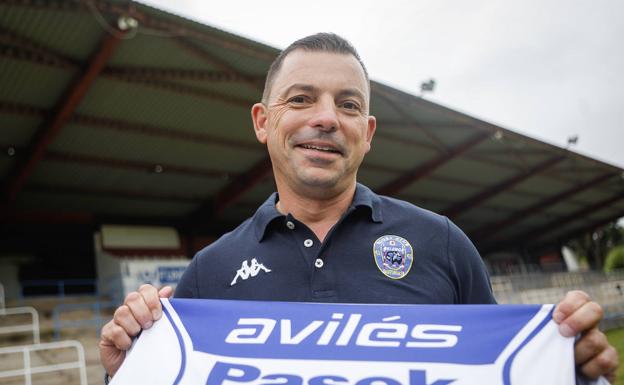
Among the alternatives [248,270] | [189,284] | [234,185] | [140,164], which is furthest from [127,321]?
[234,185]

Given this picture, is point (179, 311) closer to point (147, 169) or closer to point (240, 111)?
point (240, 111)

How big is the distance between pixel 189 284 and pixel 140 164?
15.1 metres

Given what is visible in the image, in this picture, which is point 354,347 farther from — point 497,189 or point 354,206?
point 497,189

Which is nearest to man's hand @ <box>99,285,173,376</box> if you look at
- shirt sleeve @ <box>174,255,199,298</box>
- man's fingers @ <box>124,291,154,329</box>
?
man's fingers @ <box>124,291,154,329</box>

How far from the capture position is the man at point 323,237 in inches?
69.7

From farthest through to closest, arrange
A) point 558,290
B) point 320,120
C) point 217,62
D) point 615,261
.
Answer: point 615,261, point 558,290, point 217,62, point 320,120

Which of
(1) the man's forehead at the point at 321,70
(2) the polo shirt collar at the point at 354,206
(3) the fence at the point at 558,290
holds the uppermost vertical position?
(3) the fence at the point at 558,290

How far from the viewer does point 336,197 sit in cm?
197

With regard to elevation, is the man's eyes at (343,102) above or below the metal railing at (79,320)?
below

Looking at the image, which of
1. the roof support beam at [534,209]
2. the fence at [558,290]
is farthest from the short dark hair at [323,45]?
the roof support beam at [534,209]

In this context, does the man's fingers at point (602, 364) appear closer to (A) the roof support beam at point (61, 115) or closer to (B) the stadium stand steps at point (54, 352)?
(B) the stadium stand steps at point (54, 352)

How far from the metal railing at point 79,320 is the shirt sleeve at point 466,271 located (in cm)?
1306

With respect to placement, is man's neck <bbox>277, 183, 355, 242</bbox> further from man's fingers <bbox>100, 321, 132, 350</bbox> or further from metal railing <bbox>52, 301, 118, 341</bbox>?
metal railing <bbox>52, 301, 118, 341</bbox>

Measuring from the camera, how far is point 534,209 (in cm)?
2969
